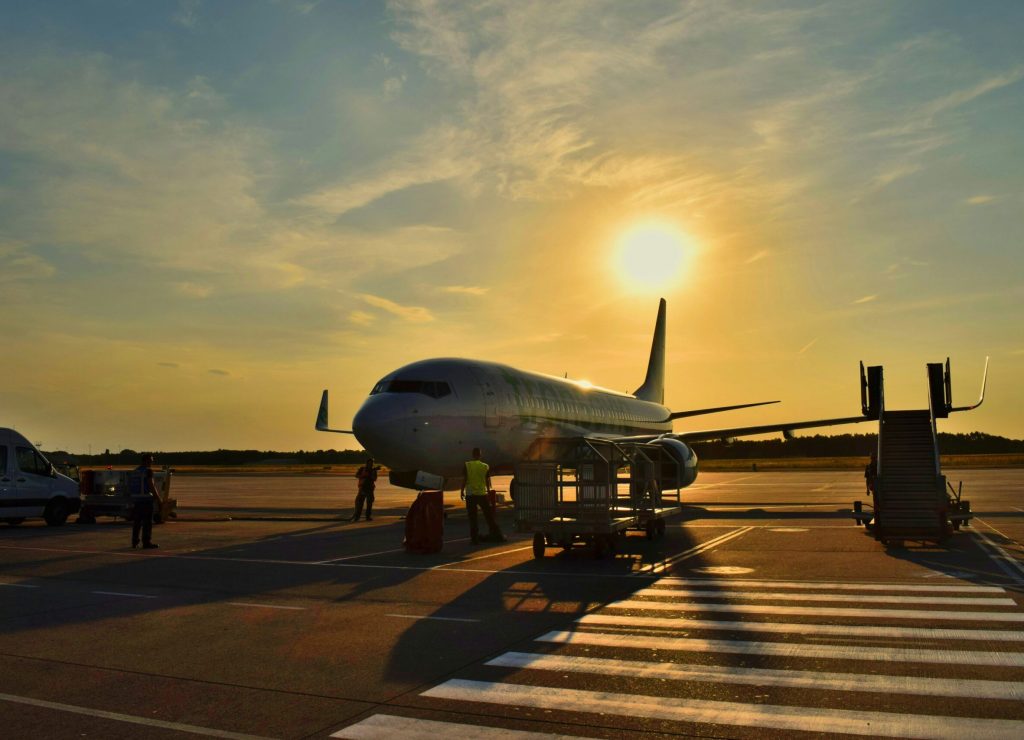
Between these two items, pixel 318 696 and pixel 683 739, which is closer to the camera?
pixel 683 739

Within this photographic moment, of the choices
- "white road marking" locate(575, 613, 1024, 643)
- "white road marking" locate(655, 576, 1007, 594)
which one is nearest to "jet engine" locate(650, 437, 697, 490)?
"white road marking" locate(655, 576, 1007, 594)

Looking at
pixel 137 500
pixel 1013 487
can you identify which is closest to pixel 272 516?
pixel 137 500

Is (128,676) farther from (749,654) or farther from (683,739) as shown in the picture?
(749,654)

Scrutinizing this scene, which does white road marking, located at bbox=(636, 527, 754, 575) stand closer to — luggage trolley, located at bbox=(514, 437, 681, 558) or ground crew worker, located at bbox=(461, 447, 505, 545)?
luggage trolley, located at bbox=(514, 437, 681, 558)

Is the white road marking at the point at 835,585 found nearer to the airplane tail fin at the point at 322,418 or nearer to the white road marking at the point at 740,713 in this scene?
the white road marking at the point at 740,713

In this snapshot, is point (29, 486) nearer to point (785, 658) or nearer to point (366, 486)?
point (366, 486)

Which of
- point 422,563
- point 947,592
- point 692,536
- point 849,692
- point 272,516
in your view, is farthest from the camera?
point 272,516

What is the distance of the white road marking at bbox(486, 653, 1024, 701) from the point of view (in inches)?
276

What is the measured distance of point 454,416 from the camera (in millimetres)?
25672

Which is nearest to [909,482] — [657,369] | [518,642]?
[518,642]

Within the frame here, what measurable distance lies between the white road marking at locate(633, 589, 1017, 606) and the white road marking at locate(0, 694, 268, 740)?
22.9ft

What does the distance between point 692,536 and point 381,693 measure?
47.1 feet

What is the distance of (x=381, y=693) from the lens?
23.4ft

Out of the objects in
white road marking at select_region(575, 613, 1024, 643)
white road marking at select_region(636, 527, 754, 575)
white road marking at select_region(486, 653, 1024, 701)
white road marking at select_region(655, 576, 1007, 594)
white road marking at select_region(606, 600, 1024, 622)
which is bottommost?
white road marking at select_region(486, 653, 1024, 701)
